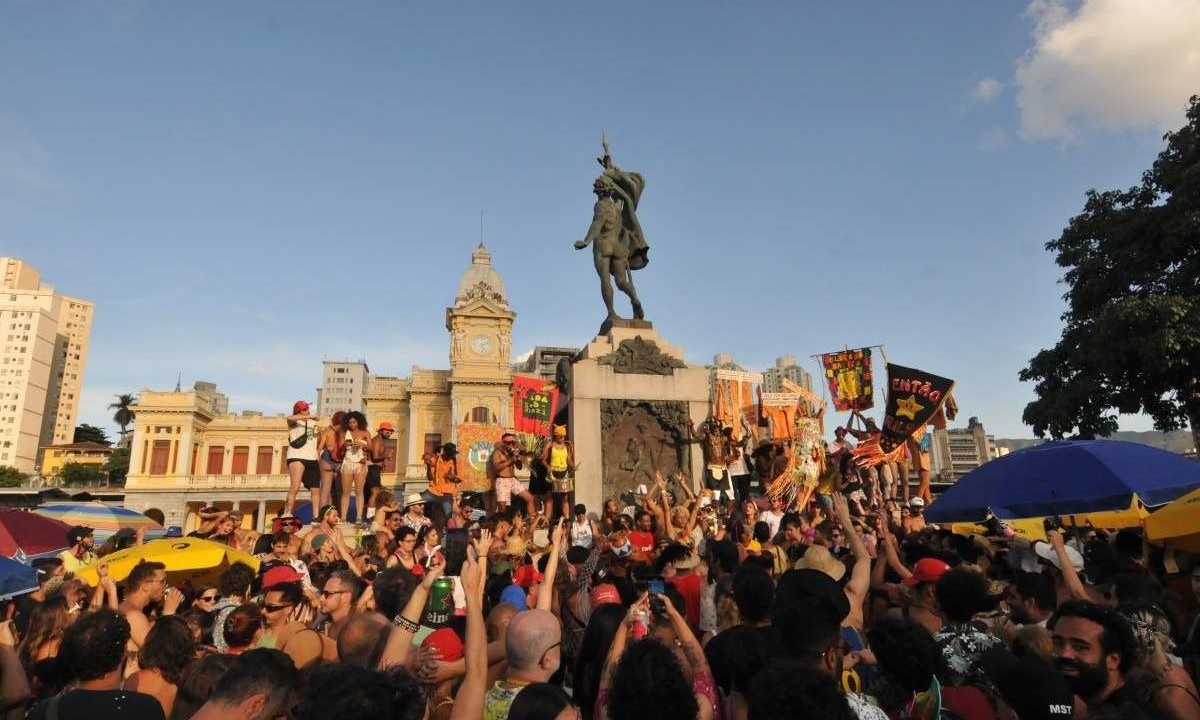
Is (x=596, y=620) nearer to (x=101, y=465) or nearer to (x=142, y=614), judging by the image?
(x=142, y=614)

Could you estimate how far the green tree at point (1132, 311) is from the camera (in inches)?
579

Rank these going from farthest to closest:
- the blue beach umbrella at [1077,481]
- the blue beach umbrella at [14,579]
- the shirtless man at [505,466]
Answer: the shirtless man at [505,466]
the blue beach umbrella at [1077,481]
the blue beach umbrella at [14,579]

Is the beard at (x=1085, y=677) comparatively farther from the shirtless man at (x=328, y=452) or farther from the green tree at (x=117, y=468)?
the green tree at (x=117, y=468)

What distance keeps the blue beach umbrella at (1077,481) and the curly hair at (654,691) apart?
5.84 meters

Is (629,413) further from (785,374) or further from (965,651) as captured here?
(785,374)

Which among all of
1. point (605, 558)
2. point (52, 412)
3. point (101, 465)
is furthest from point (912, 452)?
point (52, 412)

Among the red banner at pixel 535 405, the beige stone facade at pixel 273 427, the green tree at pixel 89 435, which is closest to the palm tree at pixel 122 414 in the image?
the green tree at pixel 89 435

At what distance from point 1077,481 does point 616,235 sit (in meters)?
10.8

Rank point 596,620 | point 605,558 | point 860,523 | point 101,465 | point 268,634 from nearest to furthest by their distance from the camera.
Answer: point 596,620 < point 268,634 < point 605,558 < point 860,523 < point 101,465

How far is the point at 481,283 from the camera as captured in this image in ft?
211

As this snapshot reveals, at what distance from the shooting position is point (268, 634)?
396cm

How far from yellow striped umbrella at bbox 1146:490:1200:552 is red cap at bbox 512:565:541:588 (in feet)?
17.0

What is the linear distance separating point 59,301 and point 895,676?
520 ft

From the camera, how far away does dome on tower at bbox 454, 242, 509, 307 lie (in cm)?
6250
